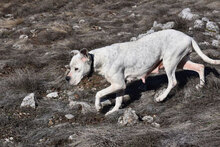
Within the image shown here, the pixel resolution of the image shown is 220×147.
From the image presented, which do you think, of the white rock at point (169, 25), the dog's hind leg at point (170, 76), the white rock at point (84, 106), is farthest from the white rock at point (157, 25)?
the white rock at point (84, 106)

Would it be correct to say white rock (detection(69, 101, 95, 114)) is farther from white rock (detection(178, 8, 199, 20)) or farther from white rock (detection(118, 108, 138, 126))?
white rock (detection(178, 8, 199, 20))

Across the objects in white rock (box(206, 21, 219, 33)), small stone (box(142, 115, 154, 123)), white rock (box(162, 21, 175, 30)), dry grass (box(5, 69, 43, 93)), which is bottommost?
white rock (box(162, 21, 175, 30))

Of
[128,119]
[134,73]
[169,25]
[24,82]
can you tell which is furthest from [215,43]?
[24,82]

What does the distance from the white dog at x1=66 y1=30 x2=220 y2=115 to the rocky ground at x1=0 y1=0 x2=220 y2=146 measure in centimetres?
49

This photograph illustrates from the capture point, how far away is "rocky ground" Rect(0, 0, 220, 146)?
4.72 meters

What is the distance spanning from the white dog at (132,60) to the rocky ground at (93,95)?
19.2 inches

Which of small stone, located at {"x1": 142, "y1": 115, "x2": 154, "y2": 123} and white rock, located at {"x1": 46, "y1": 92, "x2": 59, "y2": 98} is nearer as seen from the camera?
small stone, located at {"x1": 142, "y1": 115, "x2": 154, "y2": 123}

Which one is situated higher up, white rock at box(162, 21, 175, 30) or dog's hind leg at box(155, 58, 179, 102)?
dog's hind leg at box(155, 58, 179, 102)

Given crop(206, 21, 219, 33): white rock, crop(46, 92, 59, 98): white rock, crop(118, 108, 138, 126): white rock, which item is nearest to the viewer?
crop(118, 108, 138, 126): white rock

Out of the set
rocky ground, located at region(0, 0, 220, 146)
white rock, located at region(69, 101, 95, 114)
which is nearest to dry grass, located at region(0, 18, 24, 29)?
rocky ground, located at region(0, 0, 220, 146)

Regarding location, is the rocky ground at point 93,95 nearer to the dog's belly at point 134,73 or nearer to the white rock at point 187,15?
the white rock at point 187,15

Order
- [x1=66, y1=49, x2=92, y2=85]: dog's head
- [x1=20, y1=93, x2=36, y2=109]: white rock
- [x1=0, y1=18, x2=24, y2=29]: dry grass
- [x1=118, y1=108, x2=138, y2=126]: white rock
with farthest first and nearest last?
[x1=0, y1=18, x2=24, y2=29]: dry grass
[x1=20, y1=93, x2=36, y2=109]: white rock
[x1=66, y1=49, x2=92, y2=85]: dog's head
[x1=118, y1=108, x2=138, y2=126]: white rock

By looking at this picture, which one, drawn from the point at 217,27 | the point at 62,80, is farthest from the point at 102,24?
the point at 62,80

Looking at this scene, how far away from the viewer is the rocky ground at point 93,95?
4720 mm
